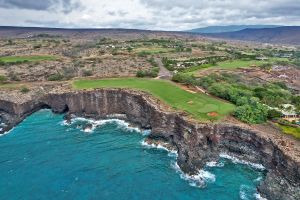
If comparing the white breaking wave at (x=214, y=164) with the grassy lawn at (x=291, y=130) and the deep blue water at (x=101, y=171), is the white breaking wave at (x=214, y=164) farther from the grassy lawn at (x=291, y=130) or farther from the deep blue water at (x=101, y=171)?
the grassy lawn at (x=291, y=130)

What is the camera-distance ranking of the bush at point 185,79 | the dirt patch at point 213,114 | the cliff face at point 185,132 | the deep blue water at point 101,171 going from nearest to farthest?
the cliff face at point 185,132, the deep blue water at point 101,171, the dirt patch at point 213,114, the bush at point 185,79

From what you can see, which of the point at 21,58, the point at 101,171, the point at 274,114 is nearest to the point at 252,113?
the point at 274,114

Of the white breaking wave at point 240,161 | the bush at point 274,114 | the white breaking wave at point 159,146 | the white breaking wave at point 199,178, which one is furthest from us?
the bush at point 274,114

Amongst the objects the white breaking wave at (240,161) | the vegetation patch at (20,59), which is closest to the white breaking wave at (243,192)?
the white breaking wave at (240,161)

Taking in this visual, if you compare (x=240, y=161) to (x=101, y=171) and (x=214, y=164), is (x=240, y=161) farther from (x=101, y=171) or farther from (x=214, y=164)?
(x=101, y=171)

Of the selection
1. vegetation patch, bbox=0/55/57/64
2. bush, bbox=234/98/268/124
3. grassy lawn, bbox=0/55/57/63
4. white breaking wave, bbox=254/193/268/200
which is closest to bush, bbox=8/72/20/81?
vegetation patch, bbox=0/55/57/64
